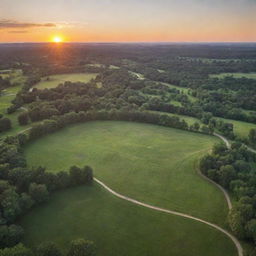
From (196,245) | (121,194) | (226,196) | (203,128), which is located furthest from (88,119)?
(196,245)

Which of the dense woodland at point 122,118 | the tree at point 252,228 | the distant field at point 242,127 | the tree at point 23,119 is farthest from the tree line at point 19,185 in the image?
the distant field at point 242,127

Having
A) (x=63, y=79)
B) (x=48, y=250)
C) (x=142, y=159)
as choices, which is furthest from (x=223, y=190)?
(x=63, y=79)

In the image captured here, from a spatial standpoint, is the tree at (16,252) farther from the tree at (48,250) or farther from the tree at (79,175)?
the tree at (79,175)

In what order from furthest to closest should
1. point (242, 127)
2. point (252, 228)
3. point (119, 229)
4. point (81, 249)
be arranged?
point (242, 127)
point (119, 229)
point (252, 228)
point (81, 249)

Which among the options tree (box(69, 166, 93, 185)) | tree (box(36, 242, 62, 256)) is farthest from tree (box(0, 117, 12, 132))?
tree (box(36, 242, 62, 256))

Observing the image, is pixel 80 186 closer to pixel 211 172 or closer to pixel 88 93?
pixel 211 172

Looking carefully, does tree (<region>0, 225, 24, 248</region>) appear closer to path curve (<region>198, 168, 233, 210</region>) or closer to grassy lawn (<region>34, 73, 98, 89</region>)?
path curve (<region>198, 168, 233, 210</region>)

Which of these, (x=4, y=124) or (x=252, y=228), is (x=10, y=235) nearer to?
(x=252, y=228)
